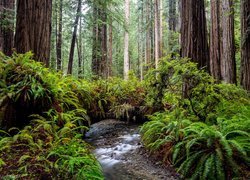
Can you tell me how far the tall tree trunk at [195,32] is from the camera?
22.4 ft

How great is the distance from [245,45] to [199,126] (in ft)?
15.1

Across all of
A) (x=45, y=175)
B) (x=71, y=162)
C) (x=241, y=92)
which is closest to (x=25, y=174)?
(x=45, y=175)

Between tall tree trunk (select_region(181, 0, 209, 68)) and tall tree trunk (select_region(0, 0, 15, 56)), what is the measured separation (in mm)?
7013

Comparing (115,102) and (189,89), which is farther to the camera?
(115,102)

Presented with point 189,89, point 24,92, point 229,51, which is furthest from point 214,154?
point 229,51

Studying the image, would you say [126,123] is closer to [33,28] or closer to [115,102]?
[115,102]

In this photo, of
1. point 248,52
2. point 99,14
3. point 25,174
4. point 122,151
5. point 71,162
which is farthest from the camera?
point 99,14

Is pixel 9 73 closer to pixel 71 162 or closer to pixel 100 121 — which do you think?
pixel 71 162

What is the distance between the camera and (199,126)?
188 inches

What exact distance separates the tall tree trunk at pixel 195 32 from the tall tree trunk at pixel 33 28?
379 cm

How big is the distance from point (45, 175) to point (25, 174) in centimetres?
26

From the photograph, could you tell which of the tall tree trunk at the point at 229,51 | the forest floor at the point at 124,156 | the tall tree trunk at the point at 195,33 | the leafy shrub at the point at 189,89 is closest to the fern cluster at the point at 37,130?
the forest floor at the point at 124,156

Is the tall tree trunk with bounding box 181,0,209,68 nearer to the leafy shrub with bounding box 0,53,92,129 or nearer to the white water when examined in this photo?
the white water

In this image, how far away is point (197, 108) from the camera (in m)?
5.80
